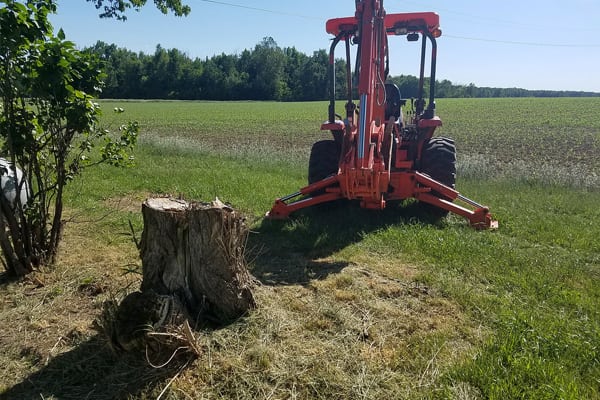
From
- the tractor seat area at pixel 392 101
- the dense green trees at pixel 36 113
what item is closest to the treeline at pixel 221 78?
the tractor seat area at pixel 392 101

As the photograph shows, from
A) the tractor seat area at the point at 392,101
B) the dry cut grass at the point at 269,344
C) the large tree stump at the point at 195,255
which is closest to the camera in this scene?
the dry cut grass at the point at 269,344

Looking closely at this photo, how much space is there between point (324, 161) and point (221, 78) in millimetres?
70439

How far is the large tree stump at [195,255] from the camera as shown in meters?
3.04

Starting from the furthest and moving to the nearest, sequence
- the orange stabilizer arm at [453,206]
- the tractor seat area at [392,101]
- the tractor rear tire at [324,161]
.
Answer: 1. the tractor seat area at [392,101]
2. the tractor rear tire at [324,161]
3. the orange stabilizer arm at [453,206]

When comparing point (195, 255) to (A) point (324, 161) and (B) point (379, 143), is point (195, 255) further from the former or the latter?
(A) point (324, 161)

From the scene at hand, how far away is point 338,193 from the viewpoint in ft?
Answer: 19.5

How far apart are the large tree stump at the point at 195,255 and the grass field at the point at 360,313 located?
238 mm

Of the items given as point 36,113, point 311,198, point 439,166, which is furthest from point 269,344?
point 439,166

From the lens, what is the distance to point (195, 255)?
3.11 meters

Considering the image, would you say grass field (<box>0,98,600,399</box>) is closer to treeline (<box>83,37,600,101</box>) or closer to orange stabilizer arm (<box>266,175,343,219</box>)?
orange stabilizer arm (<box>266,175,343,219</box>)

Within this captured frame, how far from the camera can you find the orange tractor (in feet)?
16.7

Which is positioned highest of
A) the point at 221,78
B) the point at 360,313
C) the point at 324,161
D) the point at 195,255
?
the point at 221,78

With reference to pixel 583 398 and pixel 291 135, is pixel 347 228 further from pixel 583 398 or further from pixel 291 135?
pixel 291 135

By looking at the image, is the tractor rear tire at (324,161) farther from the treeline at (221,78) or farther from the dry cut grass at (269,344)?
the treeline at (221,78)
